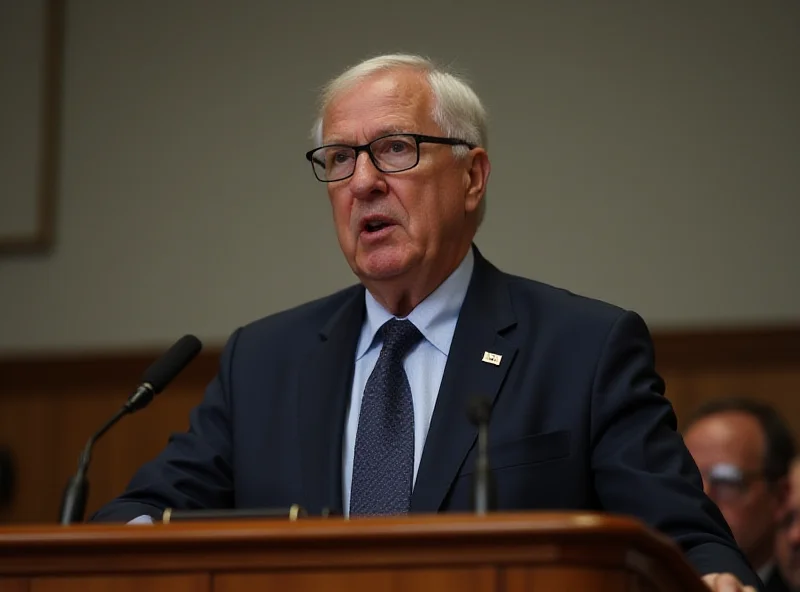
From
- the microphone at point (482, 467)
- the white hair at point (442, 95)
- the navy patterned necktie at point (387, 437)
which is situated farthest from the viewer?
the white hair at point (442, 95)

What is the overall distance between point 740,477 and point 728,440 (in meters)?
0.13

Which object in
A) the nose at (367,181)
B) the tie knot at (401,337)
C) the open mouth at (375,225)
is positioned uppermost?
the nose at (367,181)

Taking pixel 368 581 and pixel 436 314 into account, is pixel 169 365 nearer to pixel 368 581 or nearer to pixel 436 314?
pixel 436 314

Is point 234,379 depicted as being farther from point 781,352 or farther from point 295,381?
point 781,352

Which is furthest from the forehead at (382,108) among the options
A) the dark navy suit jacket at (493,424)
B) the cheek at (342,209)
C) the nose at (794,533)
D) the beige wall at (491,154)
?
the beige wall at (491,154)

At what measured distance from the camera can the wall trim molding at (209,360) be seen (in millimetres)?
5723

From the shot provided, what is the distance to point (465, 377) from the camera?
2910mm

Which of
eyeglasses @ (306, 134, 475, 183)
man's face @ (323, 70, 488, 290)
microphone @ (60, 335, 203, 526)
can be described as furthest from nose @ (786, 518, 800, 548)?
microphone @ (60, 335, 203, 526)

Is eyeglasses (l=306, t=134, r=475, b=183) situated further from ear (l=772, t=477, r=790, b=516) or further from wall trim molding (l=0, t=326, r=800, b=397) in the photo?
wall trim molding (l=0, t=326, r=800, b=397)

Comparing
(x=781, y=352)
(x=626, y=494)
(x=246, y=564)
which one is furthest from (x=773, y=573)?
(x=246, y=564)

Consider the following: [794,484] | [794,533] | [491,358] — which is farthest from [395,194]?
[794,533]

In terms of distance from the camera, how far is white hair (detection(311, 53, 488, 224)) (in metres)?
3.18

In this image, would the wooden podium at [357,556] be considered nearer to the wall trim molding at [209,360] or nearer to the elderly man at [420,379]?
the elderly man at [420,379]

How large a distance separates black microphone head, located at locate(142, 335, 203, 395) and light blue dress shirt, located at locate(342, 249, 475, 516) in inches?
15.4
